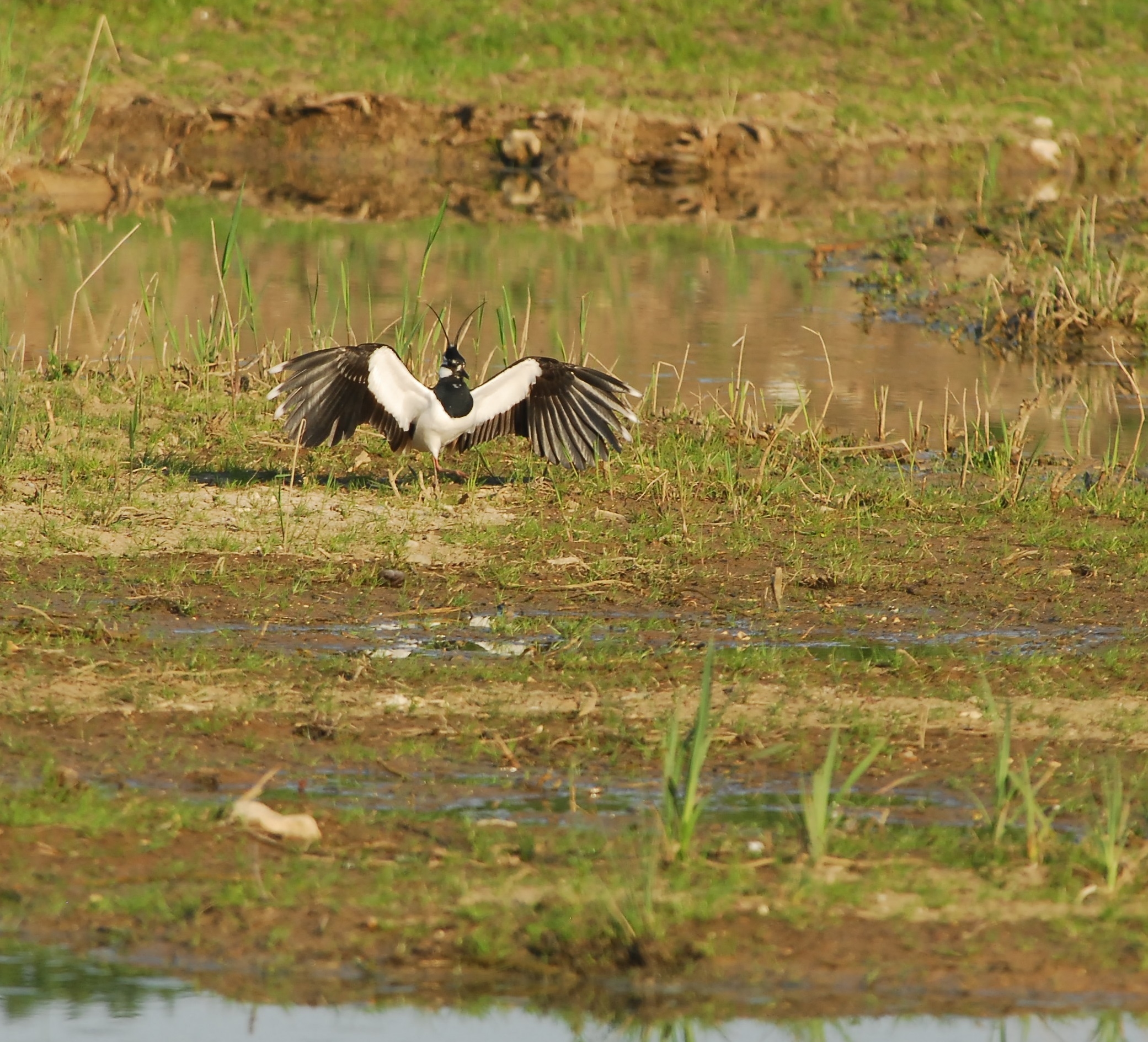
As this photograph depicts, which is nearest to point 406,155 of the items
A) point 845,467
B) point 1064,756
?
point 845,467

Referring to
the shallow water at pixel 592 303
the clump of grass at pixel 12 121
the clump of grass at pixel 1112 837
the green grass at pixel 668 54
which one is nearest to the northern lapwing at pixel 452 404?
the shallow water at pixel 592 303

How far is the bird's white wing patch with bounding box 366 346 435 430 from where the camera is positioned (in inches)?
307

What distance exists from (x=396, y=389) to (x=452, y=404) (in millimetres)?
255

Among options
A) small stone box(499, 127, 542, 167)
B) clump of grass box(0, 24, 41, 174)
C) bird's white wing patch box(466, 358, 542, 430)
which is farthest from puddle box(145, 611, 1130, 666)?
small stone box(499, 127, 542, 167)

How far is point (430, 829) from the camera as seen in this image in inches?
183

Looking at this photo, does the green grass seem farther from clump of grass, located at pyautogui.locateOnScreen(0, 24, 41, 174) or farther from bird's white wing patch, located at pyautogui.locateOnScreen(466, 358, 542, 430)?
bird's white wing patch, located at pyautogui.locateOnScreen(466, 358, 542, 430)

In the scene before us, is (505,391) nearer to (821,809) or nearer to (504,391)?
(504,391)

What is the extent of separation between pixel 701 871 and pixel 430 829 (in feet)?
2.37

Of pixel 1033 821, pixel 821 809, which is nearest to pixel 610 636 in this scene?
pixel 821 809

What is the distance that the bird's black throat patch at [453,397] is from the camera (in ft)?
26.2

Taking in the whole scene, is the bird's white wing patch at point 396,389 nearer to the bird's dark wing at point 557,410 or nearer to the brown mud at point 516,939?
the bird's dark wing at point 557,410

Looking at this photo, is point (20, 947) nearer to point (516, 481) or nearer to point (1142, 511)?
point (516, 481)

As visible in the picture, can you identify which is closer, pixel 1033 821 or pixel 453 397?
pixel 1033 821

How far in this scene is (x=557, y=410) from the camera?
8.25 metres
